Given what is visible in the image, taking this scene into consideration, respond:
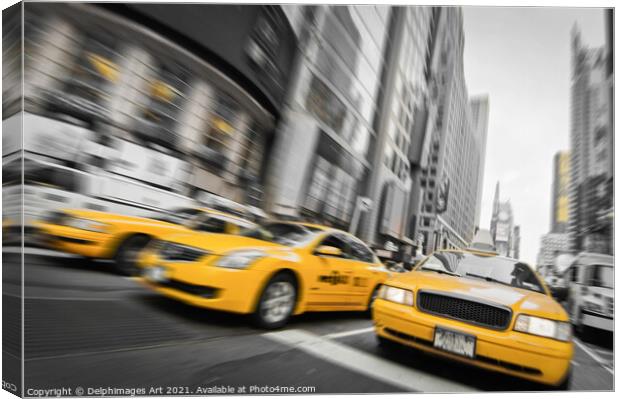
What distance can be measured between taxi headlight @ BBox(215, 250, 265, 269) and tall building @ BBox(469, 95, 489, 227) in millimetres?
2625

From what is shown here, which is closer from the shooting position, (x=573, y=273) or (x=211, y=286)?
(x=211, y=286)

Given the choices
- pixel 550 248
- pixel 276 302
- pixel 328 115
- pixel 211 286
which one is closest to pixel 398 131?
pixel 328 115

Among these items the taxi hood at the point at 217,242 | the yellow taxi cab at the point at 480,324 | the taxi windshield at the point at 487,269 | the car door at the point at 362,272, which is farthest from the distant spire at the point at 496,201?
the taxi hood at the point at 217,242

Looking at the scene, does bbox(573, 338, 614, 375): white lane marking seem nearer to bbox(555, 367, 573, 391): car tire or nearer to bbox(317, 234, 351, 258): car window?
bbox(555, 367, 573, 391): car tire

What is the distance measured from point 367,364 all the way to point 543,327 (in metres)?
1.51

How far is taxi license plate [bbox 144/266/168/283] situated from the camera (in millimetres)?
3548

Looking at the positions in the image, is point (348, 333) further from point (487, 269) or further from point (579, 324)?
point (579, 324)

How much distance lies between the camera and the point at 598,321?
450 centimetres

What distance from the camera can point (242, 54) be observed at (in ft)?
12.1

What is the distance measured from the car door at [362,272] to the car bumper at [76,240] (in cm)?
246

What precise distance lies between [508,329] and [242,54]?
342cm

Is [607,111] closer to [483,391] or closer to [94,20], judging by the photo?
[483,391]

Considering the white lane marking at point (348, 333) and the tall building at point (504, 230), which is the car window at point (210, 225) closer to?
the white lane marking at point (348, 333)

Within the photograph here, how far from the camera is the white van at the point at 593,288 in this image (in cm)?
439
